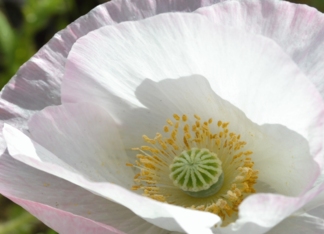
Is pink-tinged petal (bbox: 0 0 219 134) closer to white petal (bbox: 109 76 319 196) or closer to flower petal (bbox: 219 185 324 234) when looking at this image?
white petal (bbox: 109 76 319 196)

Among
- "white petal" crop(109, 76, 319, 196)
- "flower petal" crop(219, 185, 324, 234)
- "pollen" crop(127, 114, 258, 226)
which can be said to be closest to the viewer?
"flower petal" crop(219, 185, 324, 234)

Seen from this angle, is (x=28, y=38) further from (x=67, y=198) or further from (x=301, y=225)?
(x=301, y=225)

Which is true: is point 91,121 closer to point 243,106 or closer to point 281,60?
point 243,106

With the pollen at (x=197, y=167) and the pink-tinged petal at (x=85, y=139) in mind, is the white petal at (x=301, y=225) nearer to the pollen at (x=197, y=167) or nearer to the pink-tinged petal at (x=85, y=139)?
the pollen at (x=197, y=167)

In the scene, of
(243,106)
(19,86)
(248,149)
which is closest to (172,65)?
(243,106)

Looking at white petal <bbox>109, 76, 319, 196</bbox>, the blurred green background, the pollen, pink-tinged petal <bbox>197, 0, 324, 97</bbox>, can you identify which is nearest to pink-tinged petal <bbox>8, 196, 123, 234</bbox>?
the pollen

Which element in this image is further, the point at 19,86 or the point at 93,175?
the point at 19,86

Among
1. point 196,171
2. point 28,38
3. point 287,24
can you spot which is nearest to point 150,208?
point 196,171
